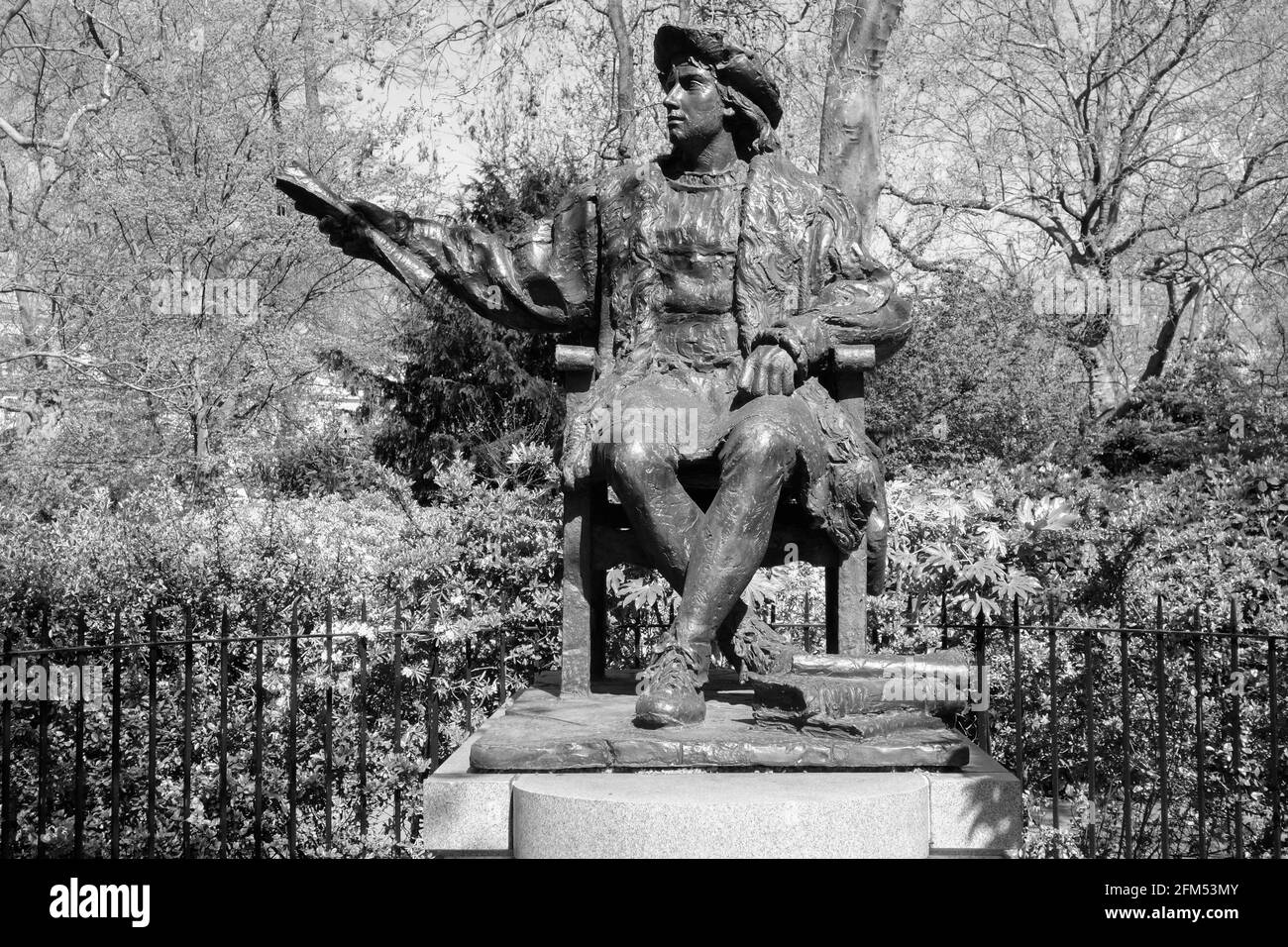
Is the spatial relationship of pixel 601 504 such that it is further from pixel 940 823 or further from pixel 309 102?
pixel 309 102

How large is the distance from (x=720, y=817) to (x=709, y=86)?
248 cm

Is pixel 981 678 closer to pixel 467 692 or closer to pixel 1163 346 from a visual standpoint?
pixel 467 692

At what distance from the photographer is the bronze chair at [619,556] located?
13.2 feet

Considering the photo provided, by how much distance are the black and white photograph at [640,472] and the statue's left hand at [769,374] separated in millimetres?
16

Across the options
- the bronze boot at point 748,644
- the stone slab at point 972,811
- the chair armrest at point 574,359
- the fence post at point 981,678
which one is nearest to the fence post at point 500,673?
the bronze boot at point 748,644

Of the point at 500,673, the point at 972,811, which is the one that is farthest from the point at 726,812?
the point at 500,673

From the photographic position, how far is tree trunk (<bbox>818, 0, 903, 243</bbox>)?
10242 millimetres

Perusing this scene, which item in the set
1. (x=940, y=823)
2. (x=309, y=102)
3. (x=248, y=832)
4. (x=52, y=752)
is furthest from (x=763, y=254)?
(x=309, y=102)

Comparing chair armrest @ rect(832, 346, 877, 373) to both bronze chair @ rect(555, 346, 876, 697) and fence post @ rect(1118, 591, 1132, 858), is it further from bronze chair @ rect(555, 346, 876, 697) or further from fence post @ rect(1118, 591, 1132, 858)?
fence post @ rect(1118, 591, 1132, 858)

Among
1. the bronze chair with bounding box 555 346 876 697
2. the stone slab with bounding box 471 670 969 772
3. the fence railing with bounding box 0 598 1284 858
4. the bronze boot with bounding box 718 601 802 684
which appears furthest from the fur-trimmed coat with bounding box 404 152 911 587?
the fence railing with bounding box 0 598 1284 858

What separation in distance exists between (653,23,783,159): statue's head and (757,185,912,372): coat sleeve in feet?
1.22

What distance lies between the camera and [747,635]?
408cm

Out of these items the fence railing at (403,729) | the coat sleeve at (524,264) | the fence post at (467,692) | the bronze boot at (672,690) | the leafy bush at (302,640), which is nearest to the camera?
A: the bronze boot at (672,690)

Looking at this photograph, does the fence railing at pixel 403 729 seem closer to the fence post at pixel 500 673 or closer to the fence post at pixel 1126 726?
the fence post at pixel 500 673
